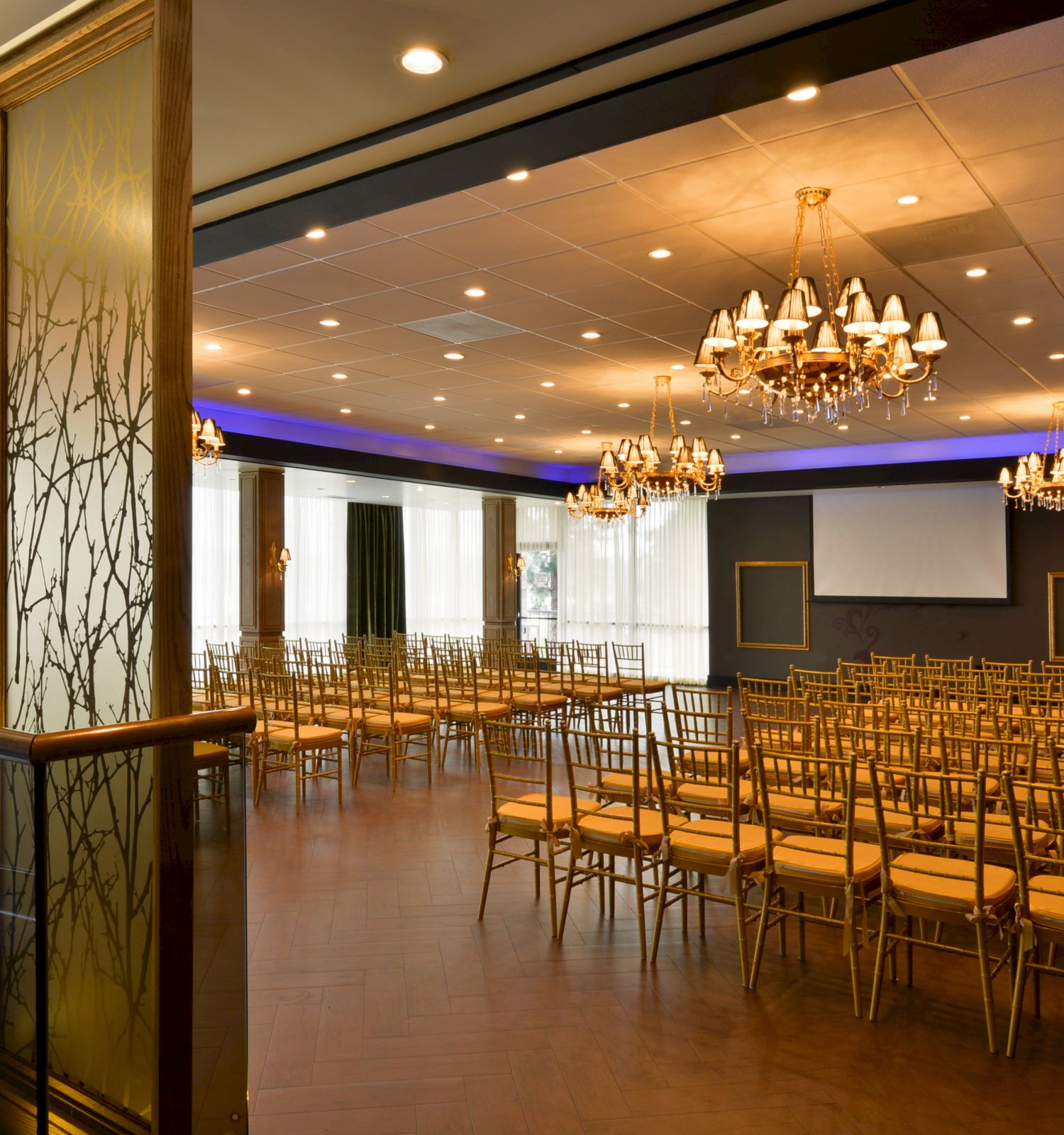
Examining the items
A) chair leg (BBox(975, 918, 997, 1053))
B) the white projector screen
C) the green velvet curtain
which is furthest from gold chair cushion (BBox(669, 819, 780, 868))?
the green velvet curtain

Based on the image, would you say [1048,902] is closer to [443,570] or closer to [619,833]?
[619,833]

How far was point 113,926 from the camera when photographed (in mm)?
2719

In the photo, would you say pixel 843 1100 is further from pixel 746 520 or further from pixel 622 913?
pixel 746 520

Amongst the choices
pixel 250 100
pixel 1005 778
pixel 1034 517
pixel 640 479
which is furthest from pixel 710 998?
pixel 1034 517

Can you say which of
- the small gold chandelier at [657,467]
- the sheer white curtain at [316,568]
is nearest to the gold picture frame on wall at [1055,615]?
the small gold chandelier at [657,467]

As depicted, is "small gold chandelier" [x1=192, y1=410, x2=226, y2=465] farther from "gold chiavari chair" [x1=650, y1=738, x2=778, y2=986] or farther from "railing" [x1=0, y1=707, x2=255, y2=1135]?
"railing" [x1=0, y1=707, x2=255, y2=1135]

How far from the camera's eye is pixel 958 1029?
3.69 metres

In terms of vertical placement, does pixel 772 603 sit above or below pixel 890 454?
below

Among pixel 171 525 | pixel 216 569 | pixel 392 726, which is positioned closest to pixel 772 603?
pixel 216 569

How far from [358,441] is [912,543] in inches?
351

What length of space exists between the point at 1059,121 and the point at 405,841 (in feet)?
17.7

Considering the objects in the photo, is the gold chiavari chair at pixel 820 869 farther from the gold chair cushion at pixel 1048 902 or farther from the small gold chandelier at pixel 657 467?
the small gold chandelier at pixel 657 467

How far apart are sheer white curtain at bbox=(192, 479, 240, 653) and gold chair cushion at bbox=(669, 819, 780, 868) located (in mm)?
12872

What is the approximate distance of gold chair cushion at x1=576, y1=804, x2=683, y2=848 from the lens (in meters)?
4.53
